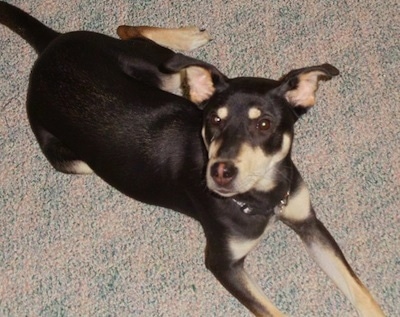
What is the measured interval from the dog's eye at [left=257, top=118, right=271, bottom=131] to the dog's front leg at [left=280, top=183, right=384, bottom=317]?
0.38 meters

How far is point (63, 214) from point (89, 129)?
21.0 inches

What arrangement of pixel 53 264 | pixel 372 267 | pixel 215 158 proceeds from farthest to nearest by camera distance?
pixel 53 264 → pixel 372 267 → pixel 215 158

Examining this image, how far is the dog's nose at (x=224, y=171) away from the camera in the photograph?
7.05 feet

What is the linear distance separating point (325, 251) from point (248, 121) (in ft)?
2.11

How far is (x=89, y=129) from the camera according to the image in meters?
2.53

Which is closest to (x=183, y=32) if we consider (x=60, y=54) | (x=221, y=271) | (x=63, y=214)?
(x=60, y=54)

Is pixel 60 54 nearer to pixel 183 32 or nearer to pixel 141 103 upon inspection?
pixel 141 103

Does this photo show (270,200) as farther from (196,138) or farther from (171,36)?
(171,36)

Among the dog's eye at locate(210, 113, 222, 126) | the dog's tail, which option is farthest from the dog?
the dog's tail

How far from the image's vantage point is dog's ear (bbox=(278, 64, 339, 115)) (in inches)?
88.0

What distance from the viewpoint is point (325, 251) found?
253 centimetres

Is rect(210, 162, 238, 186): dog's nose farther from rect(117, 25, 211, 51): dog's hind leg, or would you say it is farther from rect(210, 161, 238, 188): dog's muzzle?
rect(117, 25, 211, 51): dog's hind leg

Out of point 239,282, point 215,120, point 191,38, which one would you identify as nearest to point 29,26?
point 191,38

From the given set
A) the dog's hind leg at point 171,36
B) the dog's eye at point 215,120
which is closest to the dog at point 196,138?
the dog's eye at point 215,120
